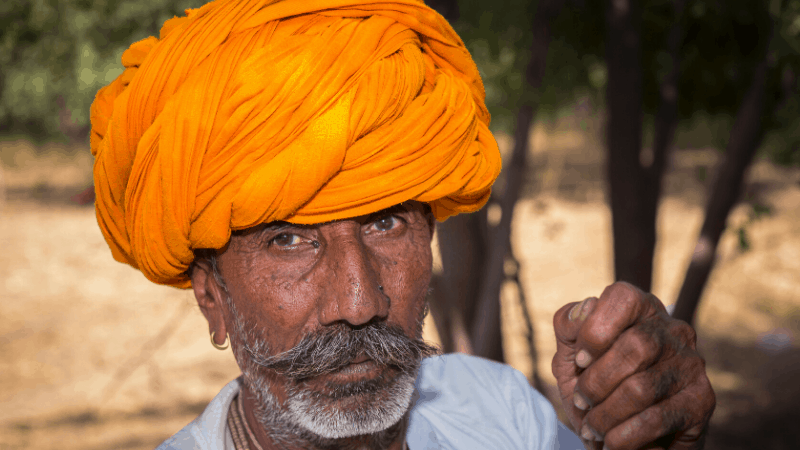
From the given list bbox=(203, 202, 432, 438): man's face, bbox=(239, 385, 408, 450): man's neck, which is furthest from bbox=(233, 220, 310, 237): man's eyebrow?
bbox=(239, 385, 408, 450): man's neck

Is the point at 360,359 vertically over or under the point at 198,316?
over

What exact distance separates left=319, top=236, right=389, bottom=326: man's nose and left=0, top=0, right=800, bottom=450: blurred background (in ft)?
5.05

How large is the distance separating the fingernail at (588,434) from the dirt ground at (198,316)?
8.49 feet

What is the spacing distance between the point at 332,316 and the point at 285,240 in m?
0.28

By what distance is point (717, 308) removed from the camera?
1068 cm

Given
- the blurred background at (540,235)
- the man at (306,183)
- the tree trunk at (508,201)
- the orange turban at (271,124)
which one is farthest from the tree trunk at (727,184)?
the orange turban at (271,124)

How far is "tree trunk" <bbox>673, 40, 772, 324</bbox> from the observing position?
4.00 metres

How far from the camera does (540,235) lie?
14.0 metres

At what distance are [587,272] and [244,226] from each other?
1113 cm

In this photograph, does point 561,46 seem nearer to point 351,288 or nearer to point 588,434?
point 351,288

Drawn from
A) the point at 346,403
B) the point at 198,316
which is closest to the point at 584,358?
the point at 346,403

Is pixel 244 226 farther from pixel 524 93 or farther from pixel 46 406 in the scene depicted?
pixel 46 406

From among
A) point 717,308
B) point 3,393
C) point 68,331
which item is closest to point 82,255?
point 68,331

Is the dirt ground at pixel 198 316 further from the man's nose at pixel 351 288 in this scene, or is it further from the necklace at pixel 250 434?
the man's nose at pixel 351 288
